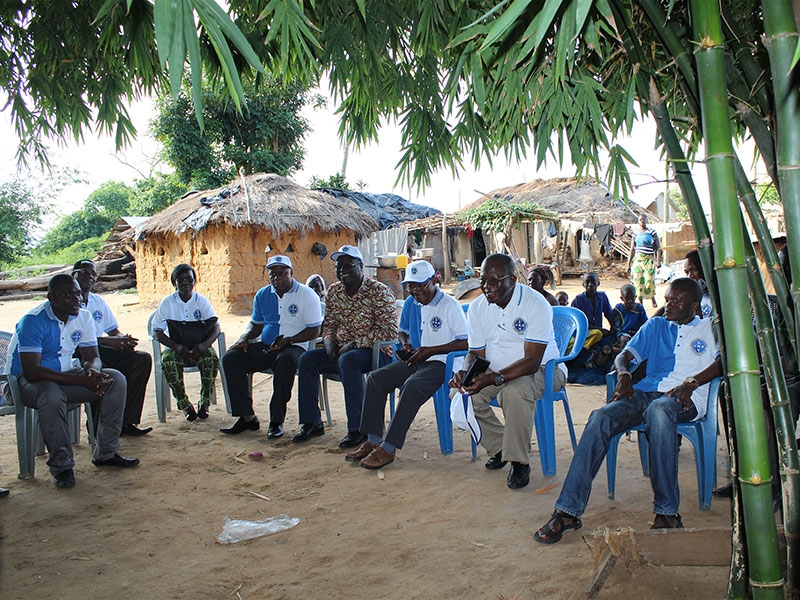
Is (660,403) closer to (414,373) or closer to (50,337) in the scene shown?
(414,373)

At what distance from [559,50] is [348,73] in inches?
114

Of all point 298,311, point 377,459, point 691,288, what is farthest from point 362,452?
point 691,288

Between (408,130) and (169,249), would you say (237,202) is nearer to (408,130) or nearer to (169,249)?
(169,249)

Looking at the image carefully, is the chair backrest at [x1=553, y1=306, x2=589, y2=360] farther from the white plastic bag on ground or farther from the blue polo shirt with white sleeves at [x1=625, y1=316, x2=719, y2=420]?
the white plastic bag on ground

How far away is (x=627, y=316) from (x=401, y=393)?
2698mm

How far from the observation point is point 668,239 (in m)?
16.7

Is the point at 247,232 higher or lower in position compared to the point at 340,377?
higher

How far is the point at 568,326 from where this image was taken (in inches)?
181

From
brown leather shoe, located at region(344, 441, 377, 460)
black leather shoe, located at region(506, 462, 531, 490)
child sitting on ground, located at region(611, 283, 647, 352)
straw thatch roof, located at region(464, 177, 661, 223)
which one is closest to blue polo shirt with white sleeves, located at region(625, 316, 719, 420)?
black leather shoe, located at region(506, 462, 531, 490)

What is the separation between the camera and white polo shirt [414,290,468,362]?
432cm

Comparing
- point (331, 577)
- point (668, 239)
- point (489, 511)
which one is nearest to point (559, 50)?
point (331, 577)

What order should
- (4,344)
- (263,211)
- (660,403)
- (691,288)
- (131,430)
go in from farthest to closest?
(263,211)
(131,430)
(4,344)
(691,288)
(660,403)

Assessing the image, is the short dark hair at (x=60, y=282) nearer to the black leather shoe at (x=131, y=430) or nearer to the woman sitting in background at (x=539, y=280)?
the black leather shoe at (x=131, y=430)

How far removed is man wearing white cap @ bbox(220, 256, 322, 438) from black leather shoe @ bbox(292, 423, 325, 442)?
0.72ft
